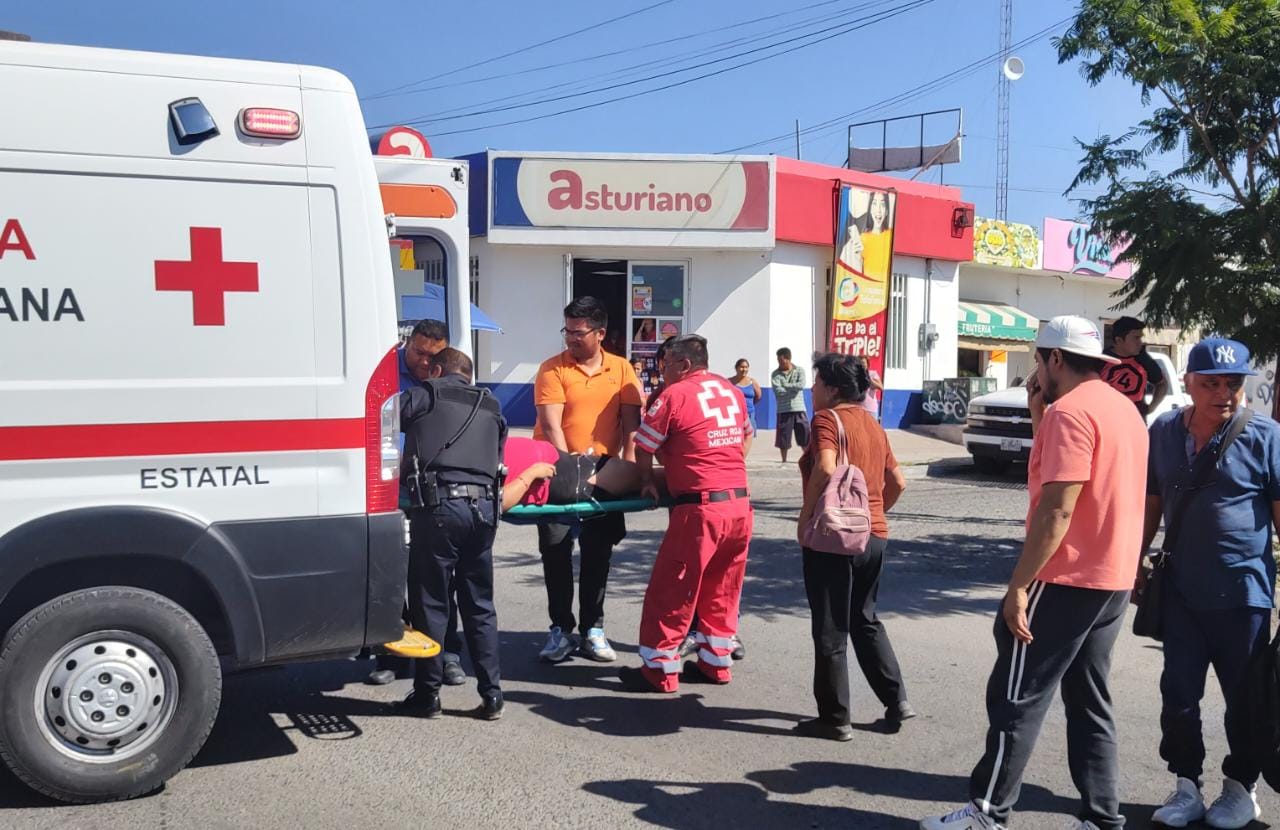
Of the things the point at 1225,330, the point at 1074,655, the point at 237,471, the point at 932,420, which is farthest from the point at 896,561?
the point at 932,420

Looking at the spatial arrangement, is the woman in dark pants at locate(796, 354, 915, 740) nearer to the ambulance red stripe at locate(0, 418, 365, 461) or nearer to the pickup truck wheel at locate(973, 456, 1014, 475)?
the ambulance red stripe at locate(0, 418, 365, 461)

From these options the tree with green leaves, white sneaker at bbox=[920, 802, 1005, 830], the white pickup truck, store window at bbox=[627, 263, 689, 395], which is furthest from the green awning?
white sneaker at bbox=[920, 802, 1005, 830]

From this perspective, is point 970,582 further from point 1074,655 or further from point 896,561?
point 1074,655

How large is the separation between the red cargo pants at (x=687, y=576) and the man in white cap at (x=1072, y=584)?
203cm

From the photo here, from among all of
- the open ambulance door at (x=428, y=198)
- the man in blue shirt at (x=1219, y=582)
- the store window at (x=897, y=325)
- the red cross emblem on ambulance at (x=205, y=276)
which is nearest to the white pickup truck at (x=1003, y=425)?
the store window at (x=897, y=325)

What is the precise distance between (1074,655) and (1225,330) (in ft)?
16.9

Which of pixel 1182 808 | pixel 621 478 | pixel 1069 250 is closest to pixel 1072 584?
pixel 1182 808

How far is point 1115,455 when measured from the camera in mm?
3932

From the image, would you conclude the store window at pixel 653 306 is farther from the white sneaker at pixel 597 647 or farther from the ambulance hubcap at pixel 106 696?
the ambulance hubcap at pixel 106 696

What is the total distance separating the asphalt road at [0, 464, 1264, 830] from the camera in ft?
14.8

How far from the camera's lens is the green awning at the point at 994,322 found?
26.8m

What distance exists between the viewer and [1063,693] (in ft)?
13.8

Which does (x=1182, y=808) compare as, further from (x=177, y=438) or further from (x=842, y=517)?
(x=177, y=438)

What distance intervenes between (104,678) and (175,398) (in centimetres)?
107
